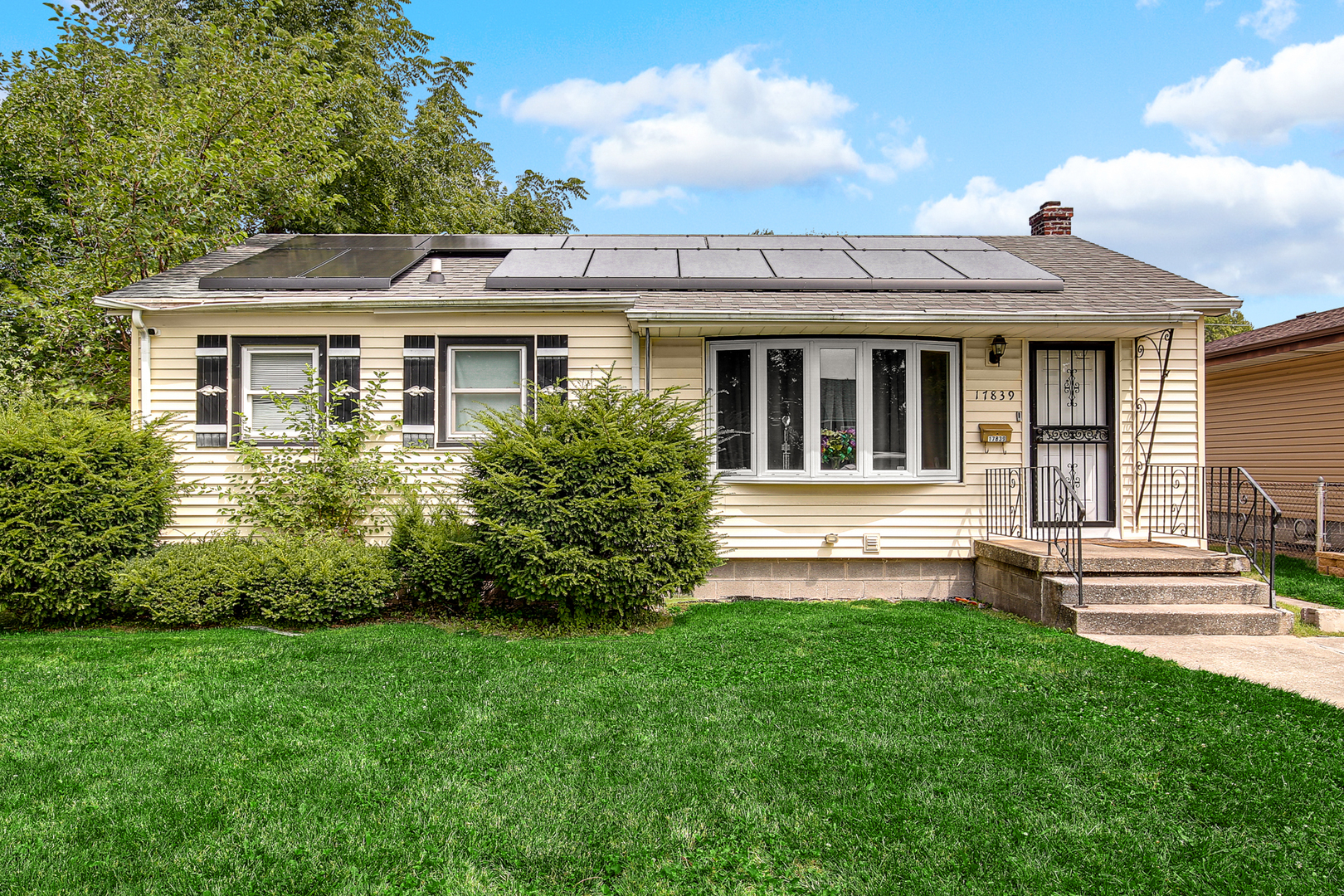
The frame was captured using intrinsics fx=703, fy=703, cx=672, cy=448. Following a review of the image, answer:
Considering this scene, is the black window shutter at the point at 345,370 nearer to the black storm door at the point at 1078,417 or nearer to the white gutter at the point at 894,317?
the white gutter at the point at 894,317

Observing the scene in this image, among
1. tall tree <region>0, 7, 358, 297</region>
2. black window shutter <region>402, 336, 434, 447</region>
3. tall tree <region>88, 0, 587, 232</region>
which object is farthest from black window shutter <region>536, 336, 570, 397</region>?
tall tree <region>88, 0, 587, 232</region>

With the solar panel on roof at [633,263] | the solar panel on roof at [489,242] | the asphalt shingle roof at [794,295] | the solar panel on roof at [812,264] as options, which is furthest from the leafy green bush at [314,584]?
the solar panel on roof at [812,264]

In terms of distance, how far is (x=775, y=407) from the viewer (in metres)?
7.49

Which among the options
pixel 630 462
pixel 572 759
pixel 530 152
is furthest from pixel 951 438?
pixel 530 152

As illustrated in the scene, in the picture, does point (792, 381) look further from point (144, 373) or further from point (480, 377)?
point (144, 373)

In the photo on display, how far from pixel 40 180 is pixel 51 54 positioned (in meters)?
1.92

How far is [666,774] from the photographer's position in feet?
10.6

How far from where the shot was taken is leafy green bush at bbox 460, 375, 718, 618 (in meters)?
5.84

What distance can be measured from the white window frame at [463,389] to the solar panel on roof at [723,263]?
2.12 meters

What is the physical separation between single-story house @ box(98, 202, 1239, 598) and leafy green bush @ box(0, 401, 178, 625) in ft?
2.82

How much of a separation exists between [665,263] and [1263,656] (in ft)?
22.3

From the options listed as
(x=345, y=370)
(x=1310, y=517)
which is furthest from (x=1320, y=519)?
(x=345, y=370)

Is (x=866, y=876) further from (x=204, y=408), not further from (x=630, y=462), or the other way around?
Answer: (x=204, y=408)

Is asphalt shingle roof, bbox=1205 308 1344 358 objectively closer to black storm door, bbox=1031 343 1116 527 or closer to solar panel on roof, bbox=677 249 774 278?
black storm door, bbox=1031 343 1116 527
